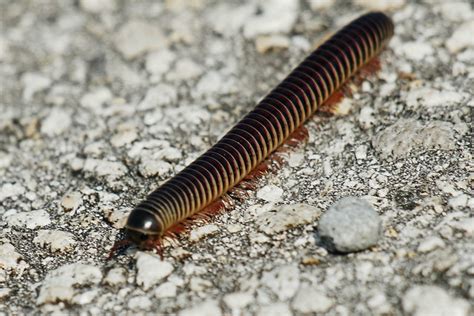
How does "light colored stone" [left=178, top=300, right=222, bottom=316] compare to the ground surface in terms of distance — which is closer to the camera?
"light colored stone" [left=178, top=300, right=222, bottom=316]

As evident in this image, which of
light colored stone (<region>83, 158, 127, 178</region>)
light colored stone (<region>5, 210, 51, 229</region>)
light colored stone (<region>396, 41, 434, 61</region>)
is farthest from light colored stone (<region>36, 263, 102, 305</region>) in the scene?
light colored stone (<region>396, 41, 434, 61</region>)

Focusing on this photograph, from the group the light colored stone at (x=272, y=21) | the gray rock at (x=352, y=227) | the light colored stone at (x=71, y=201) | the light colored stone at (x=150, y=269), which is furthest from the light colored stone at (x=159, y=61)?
the gray rock at (x=352, y=227)

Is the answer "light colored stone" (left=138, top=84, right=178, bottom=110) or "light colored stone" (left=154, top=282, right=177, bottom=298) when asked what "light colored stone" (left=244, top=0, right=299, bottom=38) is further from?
"light colored stone" (left=154, top=282, right=177, bottom=298)

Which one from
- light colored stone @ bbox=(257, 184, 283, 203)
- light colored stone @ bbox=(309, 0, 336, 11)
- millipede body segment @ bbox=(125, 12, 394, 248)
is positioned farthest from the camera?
light colored stone @ bbox=(309, 0, 336, 11)

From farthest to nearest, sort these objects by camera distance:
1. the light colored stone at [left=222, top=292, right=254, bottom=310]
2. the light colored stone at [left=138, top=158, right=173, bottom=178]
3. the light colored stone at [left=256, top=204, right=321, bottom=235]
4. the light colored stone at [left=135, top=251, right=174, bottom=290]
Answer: the light colored stone at [left=138, top=158, right=173, bottom=178], the light colored stone at [left=256, top=204, right=321, bottom=235], the light colored stone at [left=135, top=251, right=174, bottom=290], the light colored stone at [left=222, top=292, right=254, bottom=310]

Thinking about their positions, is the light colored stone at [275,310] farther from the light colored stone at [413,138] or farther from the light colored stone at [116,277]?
the light colored stone at [413,138]

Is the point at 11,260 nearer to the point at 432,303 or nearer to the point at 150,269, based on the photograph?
the point at 150,269

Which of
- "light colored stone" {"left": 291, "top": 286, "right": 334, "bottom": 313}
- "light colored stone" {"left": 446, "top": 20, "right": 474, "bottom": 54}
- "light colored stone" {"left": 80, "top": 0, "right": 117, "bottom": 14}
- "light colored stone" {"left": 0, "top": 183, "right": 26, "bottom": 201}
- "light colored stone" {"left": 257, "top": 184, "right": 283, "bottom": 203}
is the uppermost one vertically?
"light colored stone" {"left": 446, "top": 20, "right": 474, "bottom": 54}

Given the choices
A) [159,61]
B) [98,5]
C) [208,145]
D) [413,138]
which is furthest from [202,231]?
[98,5]
